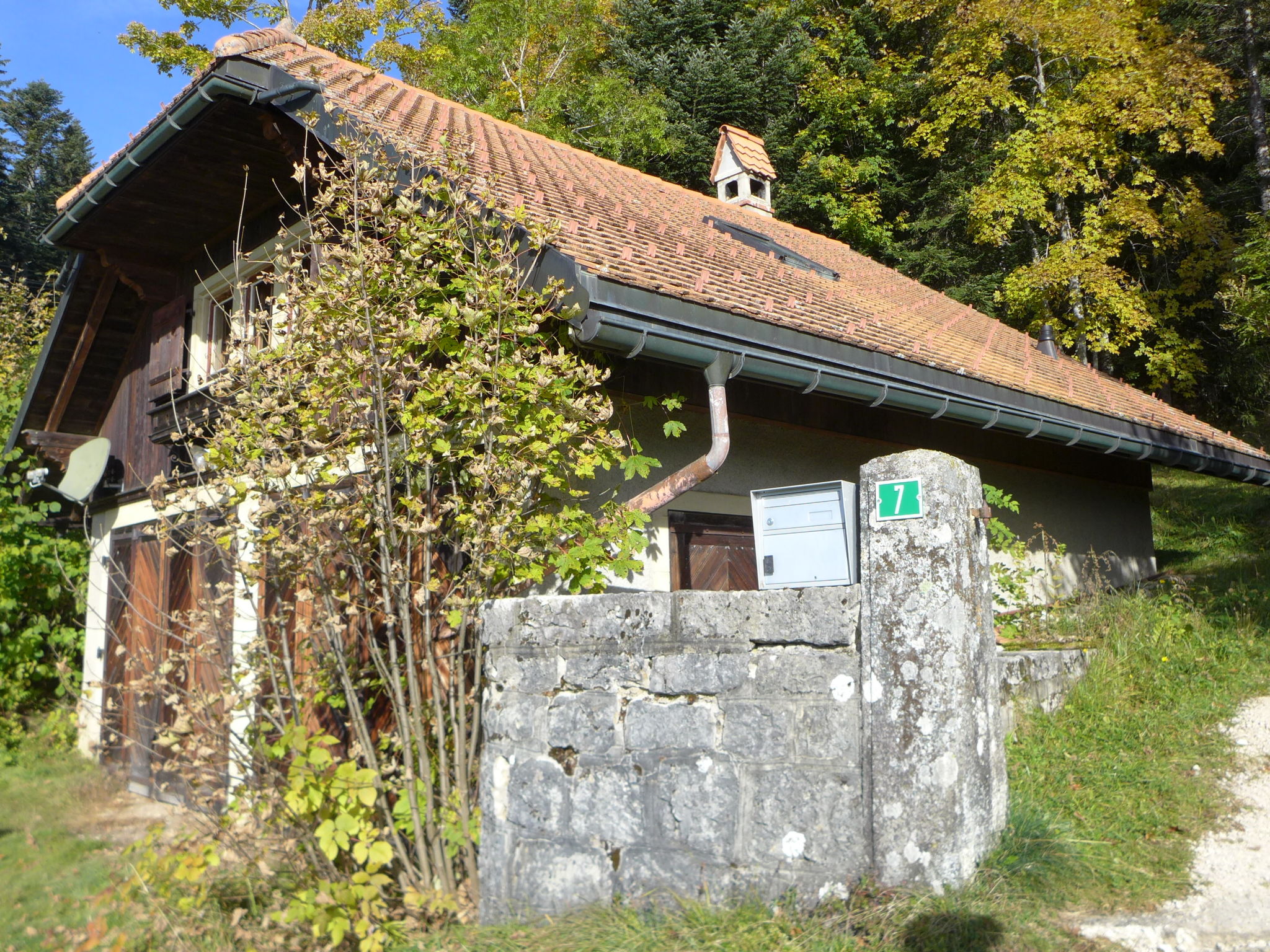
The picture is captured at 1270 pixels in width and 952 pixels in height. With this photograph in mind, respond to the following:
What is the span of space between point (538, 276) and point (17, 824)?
216 inches

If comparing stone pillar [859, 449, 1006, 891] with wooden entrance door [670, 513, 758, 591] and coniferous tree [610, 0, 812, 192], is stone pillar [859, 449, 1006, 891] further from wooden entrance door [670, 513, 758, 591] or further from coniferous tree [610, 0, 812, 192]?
coniferous tree [610, 0, 812, 192]

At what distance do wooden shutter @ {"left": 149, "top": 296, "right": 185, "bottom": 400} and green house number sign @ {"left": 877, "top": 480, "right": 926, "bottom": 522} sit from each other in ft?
21.0

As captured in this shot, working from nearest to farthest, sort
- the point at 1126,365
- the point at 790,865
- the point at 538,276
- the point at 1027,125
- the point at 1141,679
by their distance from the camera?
the point at 790,865, the point at 538,276, the point at 1141,679, the point at 1027,125, the point at 1126,365

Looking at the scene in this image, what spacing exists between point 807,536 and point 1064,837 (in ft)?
4.66

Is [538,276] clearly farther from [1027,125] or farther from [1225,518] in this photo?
[1027,125]

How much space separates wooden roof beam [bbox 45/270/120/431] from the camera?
918 cm

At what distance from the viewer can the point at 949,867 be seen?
3.26 metres

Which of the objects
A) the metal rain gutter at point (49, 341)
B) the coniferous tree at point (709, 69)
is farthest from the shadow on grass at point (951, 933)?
the coniferous tree at point (709, 69)

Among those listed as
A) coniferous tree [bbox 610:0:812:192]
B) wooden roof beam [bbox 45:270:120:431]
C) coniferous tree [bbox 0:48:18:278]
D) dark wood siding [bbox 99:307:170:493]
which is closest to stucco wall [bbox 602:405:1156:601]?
dark wood siding [bbox 99:307:170:493]

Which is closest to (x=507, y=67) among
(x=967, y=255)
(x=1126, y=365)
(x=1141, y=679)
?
(x=967, y=255)

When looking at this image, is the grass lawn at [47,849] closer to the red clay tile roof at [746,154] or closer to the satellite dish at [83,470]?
the satellite dish at [83,470]

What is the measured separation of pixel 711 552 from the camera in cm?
628

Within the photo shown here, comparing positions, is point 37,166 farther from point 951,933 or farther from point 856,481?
point 951,933

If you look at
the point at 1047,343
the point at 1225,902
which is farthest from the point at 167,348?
the point at 1047,343
